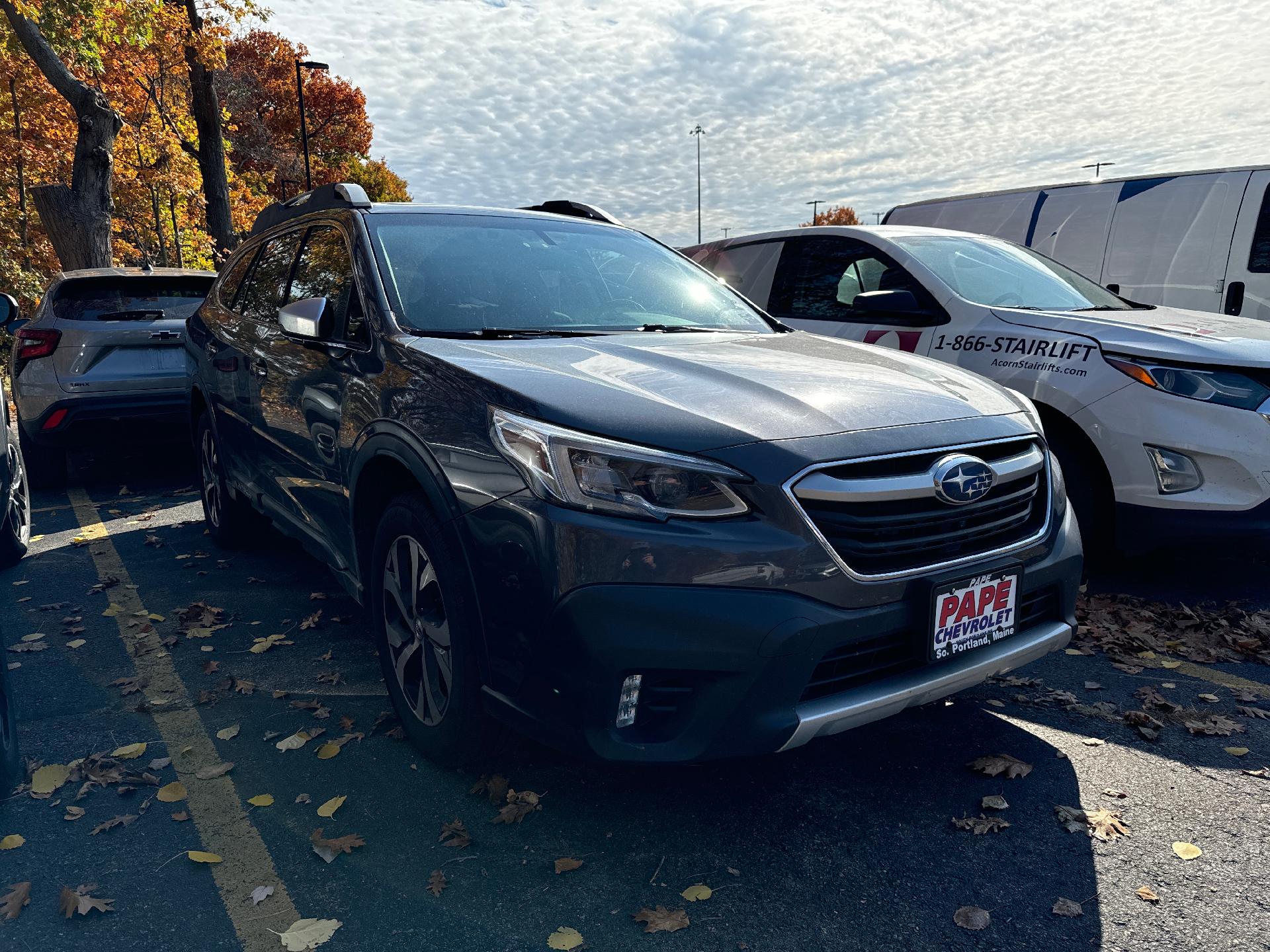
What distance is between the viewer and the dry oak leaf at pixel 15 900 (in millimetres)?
2490

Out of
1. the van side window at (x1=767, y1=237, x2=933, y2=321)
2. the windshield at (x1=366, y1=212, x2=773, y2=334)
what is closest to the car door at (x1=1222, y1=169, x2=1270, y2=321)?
the van side window at (x1=767, y1=237, x2=933, y2=321)

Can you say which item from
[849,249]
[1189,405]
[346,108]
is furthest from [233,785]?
[346,108]

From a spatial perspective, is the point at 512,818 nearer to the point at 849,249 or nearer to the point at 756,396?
the point at 756,396

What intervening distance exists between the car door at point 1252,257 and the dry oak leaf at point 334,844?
8.89m

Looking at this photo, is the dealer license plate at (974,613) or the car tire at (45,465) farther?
the car tire at (45,465)

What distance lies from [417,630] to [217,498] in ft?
10.6

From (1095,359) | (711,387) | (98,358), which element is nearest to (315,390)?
(711,387)

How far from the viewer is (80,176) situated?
1363 cm

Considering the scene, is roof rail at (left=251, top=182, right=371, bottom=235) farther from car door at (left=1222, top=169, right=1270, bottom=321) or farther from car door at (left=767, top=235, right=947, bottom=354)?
car door at (left=1222, top=169, right=1270, bottom=321)

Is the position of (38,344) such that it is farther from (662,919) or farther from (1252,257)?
(1252,257)

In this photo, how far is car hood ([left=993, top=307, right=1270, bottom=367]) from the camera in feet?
14.5

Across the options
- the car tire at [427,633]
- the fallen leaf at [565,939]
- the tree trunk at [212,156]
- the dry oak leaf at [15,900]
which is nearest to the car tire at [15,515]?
the car tire at [427,633]

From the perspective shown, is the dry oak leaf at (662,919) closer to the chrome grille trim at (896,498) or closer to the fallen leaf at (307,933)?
the fallen leaf at (307,933)

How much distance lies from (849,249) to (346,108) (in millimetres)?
51721
